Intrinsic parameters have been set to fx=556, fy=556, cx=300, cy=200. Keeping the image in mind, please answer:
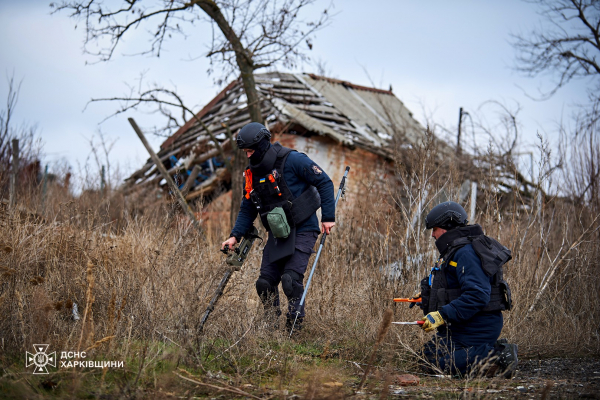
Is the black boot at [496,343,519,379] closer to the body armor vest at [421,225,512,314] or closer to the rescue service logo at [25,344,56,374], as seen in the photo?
the body armor vest at [421,225,512,314]

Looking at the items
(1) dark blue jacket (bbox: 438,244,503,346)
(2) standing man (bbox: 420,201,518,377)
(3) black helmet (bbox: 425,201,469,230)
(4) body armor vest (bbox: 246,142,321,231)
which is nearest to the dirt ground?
(2) standing man (bbox: 420,201,518,377)

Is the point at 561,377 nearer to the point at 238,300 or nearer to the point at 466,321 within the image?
the point at 466,321

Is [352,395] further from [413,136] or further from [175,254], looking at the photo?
[413,136]

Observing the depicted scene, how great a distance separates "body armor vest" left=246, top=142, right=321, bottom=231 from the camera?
474 centimetres

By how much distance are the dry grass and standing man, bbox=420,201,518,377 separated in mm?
341

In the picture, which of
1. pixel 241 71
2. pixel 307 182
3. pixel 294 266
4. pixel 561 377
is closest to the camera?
pixel 561 377

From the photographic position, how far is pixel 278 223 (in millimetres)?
4551

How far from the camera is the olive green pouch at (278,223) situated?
4.55 metres

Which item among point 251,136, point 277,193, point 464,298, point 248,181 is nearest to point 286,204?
point 277,193

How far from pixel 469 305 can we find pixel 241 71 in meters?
7.47

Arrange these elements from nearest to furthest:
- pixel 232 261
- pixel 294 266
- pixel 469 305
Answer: pixel 469 305 → pixel 232 261 → pixel 294 266

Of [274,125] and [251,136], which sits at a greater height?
[274,125]

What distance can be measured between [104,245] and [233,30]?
5774mm

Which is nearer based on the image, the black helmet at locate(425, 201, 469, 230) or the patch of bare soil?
the patch of bare soil
